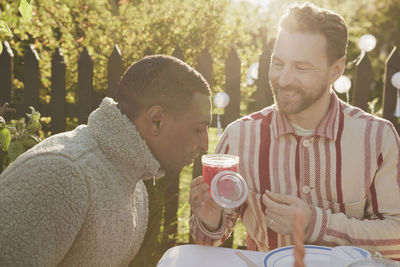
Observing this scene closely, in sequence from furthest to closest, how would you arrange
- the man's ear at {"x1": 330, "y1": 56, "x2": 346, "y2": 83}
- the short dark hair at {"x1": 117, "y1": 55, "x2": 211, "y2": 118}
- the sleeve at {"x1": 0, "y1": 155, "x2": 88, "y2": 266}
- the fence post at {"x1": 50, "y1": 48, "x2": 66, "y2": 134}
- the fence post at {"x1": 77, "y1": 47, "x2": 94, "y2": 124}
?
the fence post at {"x1": 50, "y1": 48, "x2": 66, "y2": 134} < the fence post at {"x1": 77, "y1": 47, "x2": 94, "y2": 124} < the man's ear at {"x1": 330, "y1": 56, "x2": 346, "y2": 83} < the short dark hair at {"x1": 117, "y1": 55, "x2": 211, "y2": 118} < the sleeve at {"x1": 0, "y1": 155, "x2": 88, "y2": 266}

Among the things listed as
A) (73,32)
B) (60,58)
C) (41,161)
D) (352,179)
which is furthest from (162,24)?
(41,161)

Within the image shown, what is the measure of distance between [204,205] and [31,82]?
271 cm


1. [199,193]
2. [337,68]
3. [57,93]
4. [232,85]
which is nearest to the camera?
[199,193]

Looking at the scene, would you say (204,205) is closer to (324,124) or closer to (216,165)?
(216,165)

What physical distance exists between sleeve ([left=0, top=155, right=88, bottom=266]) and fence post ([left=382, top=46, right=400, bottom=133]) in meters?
2.97

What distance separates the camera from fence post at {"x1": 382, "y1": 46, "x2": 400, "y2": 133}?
3562 mm

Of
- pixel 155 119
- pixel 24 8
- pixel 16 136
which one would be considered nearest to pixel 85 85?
pixel 16 136

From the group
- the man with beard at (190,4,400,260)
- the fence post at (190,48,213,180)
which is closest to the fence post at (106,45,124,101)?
the fence post at (190,48,213,180)

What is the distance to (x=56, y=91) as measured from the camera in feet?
13.1

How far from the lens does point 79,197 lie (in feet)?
4.89

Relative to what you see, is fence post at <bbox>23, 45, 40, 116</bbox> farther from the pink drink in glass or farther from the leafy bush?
the pink drink in glass

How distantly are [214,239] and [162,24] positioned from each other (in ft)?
11.7

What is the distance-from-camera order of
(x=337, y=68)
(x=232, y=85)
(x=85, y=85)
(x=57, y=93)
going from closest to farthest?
(x=337, y=68) → (x=232, y=85) → (x=85, y=85) → (x=57, y=93)

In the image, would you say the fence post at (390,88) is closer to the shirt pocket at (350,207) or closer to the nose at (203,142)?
the shirt pocket at (350,207)
